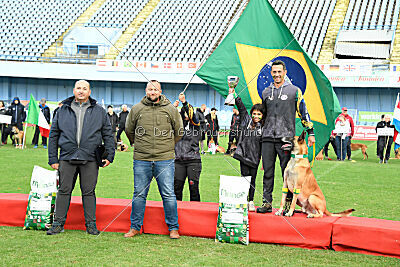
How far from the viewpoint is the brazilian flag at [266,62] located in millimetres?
6438

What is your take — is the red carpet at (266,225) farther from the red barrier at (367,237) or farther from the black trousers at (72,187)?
the black trousers at (72,187)

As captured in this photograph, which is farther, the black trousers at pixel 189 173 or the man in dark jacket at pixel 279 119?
the black trousers at pixel 189 173

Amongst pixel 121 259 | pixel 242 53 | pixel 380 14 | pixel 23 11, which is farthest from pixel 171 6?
pixel 121 259

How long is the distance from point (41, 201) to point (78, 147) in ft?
2.80

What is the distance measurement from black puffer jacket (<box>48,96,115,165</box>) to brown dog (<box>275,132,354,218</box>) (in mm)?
2061

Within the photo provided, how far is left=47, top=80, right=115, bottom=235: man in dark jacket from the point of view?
→ 5270mm

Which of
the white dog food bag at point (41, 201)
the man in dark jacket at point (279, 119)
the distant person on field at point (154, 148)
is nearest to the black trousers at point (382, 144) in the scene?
the man in dark jacket at point (279, 119)

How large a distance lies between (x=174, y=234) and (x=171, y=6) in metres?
38.1

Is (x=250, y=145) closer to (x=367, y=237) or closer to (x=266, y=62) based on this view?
(x=266, y=62)

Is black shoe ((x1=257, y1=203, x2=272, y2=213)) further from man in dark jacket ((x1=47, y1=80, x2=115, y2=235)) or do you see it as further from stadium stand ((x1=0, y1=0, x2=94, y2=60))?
stadium stand ((x1=0, y1=0, x2=94, y2=60))

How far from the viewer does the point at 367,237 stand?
4.87 metres

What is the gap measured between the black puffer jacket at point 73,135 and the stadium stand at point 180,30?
29.2 metres

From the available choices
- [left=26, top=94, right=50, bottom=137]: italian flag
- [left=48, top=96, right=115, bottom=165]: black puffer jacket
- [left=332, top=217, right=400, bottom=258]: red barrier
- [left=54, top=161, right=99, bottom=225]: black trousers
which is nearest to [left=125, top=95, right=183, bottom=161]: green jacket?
[left=48, top=96, right=115, bottom=165]: black puffer jacket

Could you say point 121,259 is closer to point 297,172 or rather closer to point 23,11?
point 297,172
